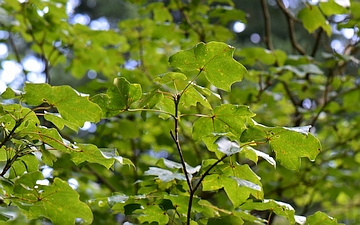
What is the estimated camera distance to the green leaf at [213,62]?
93cm

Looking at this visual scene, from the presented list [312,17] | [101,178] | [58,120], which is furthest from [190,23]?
[58,120]

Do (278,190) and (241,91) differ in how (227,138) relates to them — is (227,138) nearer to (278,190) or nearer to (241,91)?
(241,91)

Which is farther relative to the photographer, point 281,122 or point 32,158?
point 281,122

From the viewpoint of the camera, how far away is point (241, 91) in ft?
7.20

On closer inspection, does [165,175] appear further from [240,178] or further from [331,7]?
[331,7]

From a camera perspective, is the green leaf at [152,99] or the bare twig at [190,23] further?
the bare twig at [190,23]

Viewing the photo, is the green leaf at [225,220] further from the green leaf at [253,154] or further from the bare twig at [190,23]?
the bare twig at [190,23]

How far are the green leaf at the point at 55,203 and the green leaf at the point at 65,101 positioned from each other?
14 centimetres

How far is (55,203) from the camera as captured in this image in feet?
3.27

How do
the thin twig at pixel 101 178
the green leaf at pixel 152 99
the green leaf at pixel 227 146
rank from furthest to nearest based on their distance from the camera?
the thin twig at pixel 101 178 < the green leaf at pixel 152 99 < the green leaf at pixel 227 146

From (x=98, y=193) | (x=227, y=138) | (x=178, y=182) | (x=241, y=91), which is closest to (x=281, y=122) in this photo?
(x=241, y=91)

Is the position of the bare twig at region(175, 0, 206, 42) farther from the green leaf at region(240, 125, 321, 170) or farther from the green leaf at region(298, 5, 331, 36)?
the green leaf at region(240, 125, 321, 170)

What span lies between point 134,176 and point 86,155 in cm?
126

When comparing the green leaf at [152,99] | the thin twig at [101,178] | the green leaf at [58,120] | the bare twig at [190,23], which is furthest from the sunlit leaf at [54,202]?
the bare twig at [190,23]
